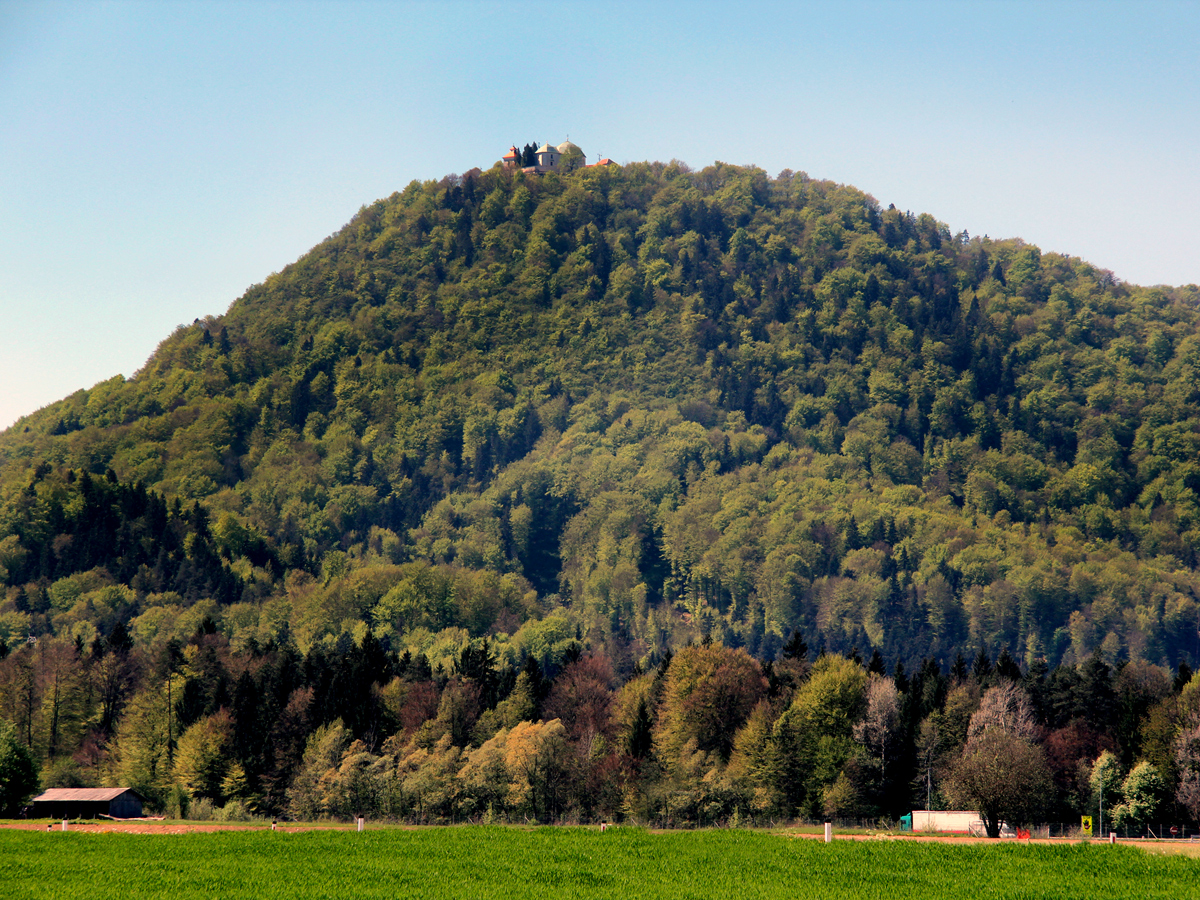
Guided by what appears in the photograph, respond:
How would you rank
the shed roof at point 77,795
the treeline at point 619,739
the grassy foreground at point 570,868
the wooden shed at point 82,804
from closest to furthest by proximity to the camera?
1. the grassy foreground at point 570,868
2. the wooden shed at point 82,804
3. the shed roof at point 77,795
4. the treeline at point 619,739

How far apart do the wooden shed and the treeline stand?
7.98 metres

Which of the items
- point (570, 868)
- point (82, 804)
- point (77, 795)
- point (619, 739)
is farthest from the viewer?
point (619, 739)

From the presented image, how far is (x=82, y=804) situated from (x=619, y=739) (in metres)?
51.5

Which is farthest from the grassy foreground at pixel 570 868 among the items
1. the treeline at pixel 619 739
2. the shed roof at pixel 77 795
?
the shed roof at pixel 77 795

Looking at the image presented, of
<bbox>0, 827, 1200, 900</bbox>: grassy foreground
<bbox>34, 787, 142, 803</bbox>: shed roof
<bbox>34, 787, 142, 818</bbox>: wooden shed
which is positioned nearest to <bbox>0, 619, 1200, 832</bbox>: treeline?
<bbox>34, 787, 142, 818</bbox>: wooden shed

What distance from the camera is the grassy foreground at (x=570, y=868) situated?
65688 millimetres

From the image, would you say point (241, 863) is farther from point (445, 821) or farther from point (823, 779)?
point (823, 779)

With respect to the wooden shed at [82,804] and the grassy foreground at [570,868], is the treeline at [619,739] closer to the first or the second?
the wooden shed at [82,804]

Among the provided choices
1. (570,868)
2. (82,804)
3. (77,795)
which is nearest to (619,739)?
(82,804)

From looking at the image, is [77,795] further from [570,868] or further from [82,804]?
[570,868]

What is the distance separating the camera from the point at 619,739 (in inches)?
5704

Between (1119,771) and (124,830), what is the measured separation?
8210 centimetres

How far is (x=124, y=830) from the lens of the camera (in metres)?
96.0

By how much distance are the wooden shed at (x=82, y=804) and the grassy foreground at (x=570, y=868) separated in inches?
1437
